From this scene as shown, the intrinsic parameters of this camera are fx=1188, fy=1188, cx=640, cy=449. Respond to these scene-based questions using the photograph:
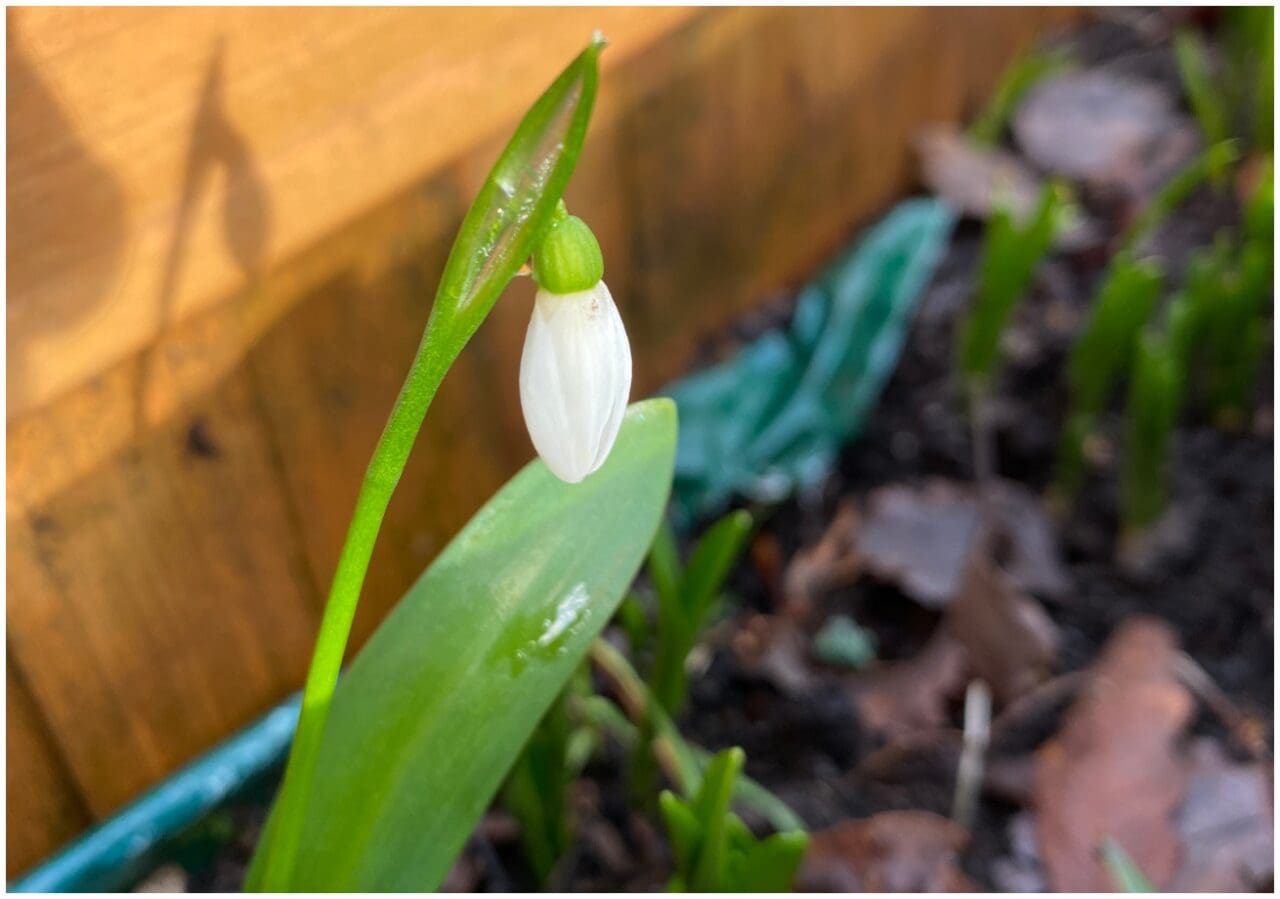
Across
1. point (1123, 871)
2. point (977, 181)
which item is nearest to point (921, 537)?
point (1123, 871)

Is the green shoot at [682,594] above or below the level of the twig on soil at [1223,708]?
above

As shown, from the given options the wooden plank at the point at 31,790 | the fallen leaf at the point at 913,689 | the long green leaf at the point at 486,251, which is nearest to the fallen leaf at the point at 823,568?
the fallen leaf at the point at 913,689

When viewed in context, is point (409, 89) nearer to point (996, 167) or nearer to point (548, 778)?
point (548, 778)

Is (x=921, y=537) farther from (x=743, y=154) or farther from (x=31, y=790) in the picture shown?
(x=31, y=790)

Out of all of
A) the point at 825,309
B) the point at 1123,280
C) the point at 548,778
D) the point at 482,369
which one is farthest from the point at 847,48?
the point at 548,778

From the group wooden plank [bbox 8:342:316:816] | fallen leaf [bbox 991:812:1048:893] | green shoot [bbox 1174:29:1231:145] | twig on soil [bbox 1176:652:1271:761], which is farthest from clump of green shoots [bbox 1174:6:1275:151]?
wooden plank [bbox 8:342:316:816]

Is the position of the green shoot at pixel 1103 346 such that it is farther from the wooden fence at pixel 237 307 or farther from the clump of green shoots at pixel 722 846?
the clump of green shoots at pixel 722 846

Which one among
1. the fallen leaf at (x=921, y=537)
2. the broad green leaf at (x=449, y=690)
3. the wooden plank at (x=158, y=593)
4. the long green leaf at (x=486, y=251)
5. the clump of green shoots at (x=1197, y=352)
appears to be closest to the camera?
the long green leaf at (x=486, y=251)
